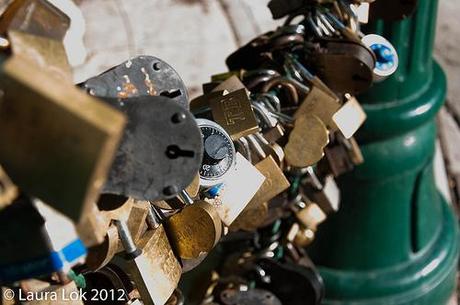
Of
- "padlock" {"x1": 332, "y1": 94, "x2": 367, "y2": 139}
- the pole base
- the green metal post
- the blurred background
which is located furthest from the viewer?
the blurred background

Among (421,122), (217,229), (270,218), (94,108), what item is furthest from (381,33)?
(94,108)

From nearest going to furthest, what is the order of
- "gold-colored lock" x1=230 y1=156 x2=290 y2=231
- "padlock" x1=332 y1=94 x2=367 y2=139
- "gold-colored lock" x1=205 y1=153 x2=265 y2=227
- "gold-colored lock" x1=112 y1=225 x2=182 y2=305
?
1. "gold-colored lock" x1=112 y1=225 x2=182 y2=305
2. "gold-colored lock" x1=205 y1=153 x2=265 y2=227
3. "gold-colored lock" x1=230 y1=156 x2=290 y2=231
4. "padlock" x1=332 y1=94 x2=367 y2=139

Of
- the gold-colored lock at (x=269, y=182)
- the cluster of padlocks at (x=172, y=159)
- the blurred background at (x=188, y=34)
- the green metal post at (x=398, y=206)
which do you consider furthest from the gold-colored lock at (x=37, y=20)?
the blurred background at (x=188, y=34)

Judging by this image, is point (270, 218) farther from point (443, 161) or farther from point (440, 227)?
point (443, 161)

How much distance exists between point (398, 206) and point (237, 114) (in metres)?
1.06

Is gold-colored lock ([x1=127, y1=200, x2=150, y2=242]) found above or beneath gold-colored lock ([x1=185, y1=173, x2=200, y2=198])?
above

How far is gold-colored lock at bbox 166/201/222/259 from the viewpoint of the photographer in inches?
40.1

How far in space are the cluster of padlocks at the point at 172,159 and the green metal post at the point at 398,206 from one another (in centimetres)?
30

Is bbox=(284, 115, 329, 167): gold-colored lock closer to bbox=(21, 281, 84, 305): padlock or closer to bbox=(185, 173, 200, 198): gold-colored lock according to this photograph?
bbox=(185, 173, 200, 198): gold-colored lock

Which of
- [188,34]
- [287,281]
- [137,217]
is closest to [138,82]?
[137,217]

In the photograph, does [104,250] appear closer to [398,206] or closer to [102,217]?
[102,217]

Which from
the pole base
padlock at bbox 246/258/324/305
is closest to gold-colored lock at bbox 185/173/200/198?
padlock at bbox 246/258/324/305

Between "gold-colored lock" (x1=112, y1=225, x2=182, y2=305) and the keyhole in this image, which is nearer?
the keyhole

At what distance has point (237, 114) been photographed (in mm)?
1128
